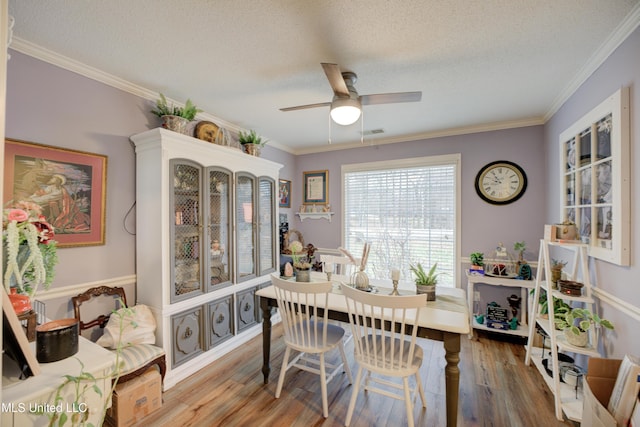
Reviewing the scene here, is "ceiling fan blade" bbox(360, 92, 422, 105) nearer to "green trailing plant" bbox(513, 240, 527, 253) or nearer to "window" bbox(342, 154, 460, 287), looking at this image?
"window" bbox(342, 154, 460, 287)

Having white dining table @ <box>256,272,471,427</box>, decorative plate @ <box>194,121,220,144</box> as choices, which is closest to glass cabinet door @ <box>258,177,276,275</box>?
decorative plate @ <box>194,121,220,144</box>

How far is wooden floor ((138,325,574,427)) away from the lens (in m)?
1.88

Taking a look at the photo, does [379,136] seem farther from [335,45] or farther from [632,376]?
[632,376]

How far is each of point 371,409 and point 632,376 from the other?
1.48 meters

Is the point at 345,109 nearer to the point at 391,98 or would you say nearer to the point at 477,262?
the point at 391,98

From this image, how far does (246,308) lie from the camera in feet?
9.96

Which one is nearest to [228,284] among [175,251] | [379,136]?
[175,251]

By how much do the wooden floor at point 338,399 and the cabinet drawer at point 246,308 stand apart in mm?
396

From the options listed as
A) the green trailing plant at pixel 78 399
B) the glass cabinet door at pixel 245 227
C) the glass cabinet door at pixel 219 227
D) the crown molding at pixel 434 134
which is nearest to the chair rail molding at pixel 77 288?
the glass cabinet door at pixel 219 227

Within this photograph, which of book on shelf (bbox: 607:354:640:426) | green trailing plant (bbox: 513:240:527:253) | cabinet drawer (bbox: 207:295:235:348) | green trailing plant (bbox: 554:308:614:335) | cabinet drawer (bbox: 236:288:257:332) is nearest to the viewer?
book on shelf (bbox: 607:354:640:426)

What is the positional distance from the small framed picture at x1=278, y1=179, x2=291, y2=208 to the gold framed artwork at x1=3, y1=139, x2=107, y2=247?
2413 millimetres

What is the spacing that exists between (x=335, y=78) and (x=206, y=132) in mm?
1647

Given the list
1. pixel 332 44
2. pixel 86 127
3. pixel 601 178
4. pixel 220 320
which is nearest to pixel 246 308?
pixel 220 320

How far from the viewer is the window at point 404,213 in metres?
3.55
